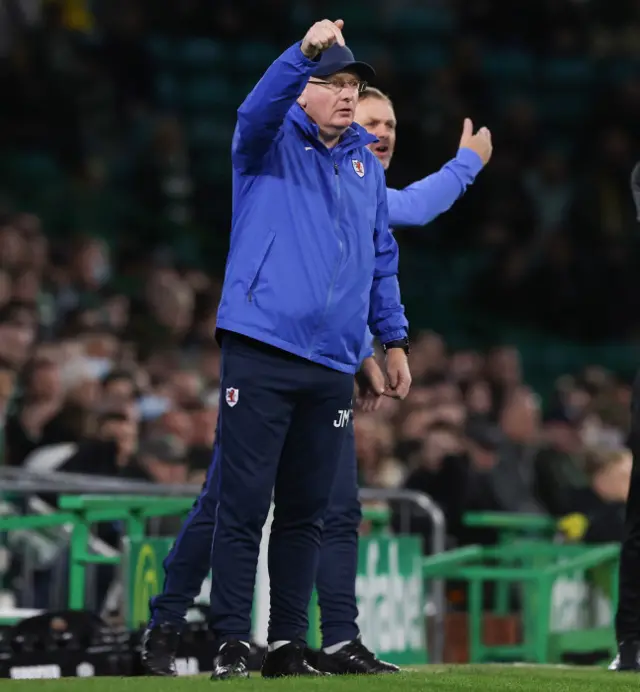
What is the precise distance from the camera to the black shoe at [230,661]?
5.61 m

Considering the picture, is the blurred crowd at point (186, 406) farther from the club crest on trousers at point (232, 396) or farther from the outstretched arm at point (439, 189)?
the club crest on trousers at point (232, 396)

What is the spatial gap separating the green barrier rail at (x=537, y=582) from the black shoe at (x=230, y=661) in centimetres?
441

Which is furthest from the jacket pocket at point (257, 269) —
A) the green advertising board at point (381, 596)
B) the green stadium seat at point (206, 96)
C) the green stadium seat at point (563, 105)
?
the green stadium seat at point (563, 105)

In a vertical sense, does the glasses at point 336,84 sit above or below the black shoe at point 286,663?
above

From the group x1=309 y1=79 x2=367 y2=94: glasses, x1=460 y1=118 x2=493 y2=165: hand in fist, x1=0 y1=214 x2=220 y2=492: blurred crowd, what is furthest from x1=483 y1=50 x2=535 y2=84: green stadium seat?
x1=309 y1=79 x2=367 y2=94: glasses

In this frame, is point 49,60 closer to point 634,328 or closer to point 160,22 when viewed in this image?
point 160,22

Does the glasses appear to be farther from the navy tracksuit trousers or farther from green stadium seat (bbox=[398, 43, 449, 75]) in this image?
green stadium seat (bbox=[398, 43, 449, 75])

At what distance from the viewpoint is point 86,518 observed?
813 cm

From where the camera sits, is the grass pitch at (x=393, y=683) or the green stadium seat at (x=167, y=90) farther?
the green stadium seat at (x=167, y=90)

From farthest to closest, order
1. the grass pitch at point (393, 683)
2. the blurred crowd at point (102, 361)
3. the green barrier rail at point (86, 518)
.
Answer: the blurred crowd at point (102, 361), the green barrier rail at point (86, 518), the grass pitch at point (393, 683)

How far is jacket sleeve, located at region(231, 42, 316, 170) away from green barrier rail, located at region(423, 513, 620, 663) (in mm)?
4808

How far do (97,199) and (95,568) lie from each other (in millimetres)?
8745

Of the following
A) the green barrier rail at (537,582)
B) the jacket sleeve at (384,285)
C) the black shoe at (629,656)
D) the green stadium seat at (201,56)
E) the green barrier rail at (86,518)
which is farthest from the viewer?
the green stadium seat at (201,56)

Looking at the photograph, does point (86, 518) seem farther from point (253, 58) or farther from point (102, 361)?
point (253, 58)
